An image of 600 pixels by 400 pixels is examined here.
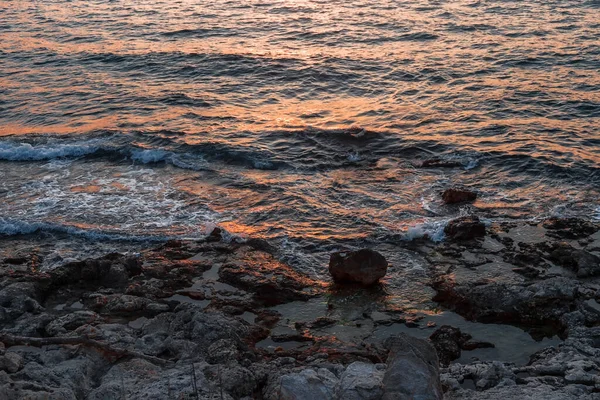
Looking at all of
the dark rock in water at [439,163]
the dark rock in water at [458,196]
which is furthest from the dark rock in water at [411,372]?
the dark rock in water at [439,163]

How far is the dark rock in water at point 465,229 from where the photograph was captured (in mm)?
11180

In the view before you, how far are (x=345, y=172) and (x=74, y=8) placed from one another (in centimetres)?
2125

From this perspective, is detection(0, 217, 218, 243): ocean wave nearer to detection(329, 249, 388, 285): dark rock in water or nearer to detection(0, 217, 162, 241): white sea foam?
detection(0, 217, 162, 241): white sea foam

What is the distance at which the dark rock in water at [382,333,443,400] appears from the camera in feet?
19.3

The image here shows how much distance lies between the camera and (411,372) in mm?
6008

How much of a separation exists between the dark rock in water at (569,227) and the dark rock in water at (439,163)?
9.51 feet

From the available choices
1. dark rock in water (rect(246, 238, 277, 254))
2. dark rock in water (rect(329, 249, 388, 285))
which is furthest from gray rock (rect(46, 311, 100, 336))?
dark rock in water (rect(329, 249, 388, 285))

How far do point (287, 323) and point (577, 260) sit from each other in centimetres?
422

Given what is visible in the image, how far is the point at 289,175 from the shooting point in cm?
1442

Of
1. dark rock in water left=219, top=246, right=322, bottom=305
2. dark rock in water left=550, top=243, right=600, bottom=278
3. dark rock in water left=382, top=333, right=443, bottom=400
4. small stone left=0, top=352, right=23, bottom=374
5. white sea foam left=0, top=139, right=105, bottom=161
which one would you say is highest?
dark rock in water left=382, top=333, right=443, bottom=400

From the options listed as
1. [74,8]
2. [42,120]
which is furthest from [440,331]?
[74,8]

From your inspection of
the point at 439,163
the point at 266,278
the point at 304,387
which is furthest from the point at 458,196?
the point at 304,387

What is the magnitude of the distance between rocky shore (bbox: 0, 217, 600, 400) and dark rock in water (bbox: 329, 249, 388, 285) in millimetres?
85

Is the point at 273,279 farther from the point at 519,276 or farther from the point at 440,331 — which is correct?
the point at 519,276
